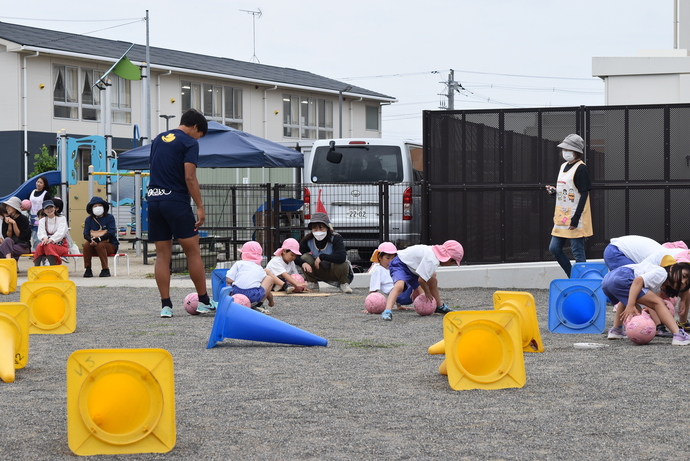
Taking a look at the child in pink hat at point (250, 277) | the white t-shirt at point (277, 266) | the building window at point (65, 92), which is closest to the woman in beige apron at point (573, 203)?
the white t-shirt at point (277, 266)

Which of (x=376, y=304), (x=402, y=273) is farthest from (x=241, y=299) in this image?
(x=402, y=273)

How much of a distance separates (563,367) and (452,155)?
6.81m

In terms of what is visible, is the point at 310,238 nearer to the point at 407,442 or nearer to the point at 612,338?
the point at 612,338

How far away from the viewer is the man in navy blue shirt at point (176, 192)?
902 centimetres

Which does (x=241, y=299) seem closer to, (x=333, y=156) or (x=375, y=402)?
(x=375, y=402)

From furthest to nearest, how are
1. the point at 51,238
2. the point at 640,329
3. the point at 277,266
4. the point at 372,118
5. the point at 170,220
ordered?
the point at 372,118 < the point at 51,238 < the point at 277,266 < the point at 170,220 < the point at 640,329

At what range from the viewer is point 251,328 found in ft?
24.8

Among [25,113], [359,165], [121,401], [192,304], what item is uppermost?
[25,113]

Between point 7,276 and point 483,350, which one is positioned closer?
point 483,350

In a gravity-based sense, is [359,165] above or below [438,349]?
above

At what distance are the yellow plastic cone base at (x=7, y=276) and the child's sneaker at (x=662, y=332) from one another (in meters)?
8.27

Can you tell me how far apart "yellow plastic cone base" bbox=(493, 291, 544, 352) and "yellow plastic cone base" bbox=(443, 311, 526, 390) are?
1263mm

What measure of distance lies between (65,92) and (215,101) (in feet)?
24.2

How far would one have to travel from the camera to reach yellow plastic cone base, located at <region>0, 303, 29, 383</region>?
5988 mm
